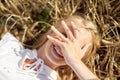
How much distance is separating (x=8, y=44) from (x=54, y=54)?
12.8 inches

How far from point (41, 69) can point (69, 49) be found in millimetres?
221

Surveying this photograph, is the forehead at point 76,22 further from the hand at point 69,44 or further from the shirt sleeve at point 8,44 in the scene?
the shirt sleeve at point 8,44

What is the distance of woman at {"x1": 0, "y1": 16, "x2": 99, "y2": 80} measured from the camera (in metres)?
2.05

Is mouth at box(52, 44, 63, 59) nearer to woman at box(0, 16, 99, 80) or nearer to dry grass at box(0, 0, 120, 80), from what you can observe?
woman at box(0, 16, 99, 80)

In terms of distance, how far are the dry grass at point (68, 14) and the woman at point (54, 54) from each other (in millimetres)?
245

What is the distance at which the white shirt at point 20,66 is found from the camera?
2148mm

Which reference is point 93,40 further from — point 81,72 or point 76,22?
point 81,72

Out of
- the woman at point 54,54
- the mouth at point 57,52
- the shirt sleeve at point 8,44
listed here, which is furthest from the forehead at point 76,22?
the shirt sleeve at point 8,44

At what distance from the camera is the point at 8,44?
2.30 m

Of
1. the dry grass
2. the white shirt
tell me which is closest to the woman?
the white shirt

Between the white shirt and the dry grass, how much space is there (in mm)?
260

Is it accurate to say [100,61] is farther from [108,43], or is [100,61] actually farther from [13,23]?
[13,23]

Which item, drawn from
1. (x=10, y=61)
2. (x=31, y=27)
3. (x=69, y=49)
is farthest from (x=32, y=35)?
(x=69, y=49)

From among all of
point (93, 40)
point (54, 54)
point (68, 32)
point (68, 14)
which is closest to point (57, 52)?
point (54, 54)
